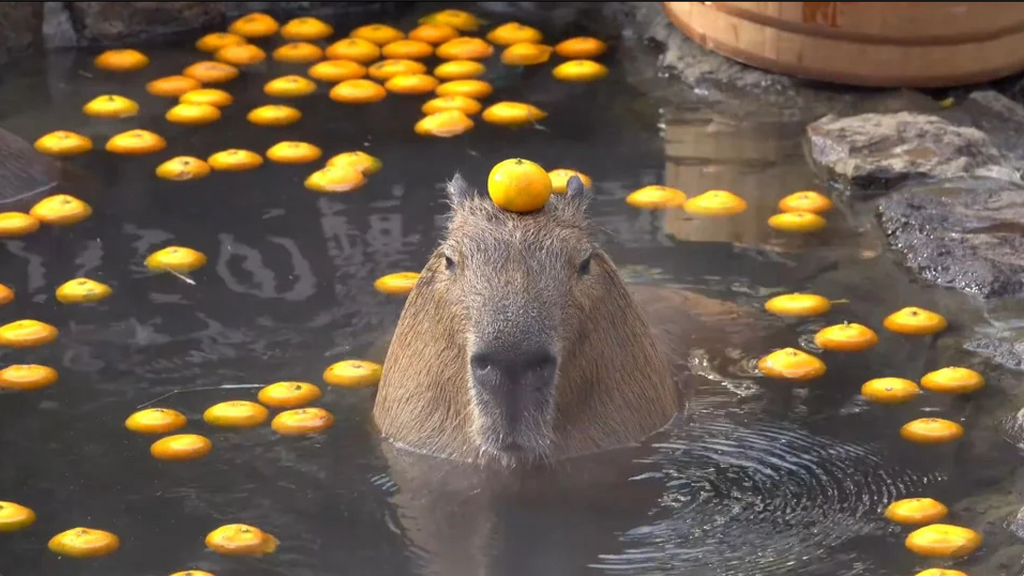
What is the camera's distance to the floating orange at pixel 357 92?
7.63 metres

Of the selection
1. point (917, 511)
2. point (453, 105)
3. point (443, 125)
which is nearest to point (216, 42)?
point (453, 105)

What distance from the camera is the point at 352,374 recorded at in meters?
5.45

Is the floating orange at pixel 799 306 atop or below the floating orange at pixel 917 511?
atop

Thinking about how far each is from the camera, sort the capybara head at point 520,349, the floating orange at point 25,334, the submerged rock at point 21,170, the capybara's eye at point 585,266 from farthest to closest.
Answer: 1. the submerged rock at point 21,170
2. the floating orange at point 25,334
3. the capybara's eye at point 585,266
4. the capybara head at point 520,349

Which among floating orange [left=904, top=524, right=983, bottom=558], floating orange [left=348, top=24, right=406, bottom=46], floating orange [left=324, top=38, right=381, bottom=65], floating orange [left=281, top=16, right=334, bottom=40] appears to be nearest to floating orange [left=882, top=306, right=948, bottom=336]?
floating orange [left=904, top=524, right=983, bottom=558]

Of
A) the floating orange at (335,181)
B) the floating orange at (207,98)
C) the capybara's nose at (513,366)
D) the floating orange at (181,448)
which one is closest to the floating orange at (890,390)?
the capybara's nose at (513,366)

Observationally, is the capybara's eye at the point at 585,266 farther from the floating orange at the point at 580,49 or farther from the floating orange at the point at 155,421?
the floating orange at the point at 580,49

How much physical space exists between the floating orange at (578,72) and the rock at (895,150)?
4.31 ft

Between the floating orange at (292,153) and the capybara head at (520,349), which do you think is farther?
the floating orange at (292,153)

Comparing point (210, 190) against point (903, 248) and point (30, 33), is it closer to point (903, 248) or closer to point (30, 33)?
point (30, 33)

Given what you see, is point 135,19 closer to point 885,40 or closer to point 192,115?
point 192,115

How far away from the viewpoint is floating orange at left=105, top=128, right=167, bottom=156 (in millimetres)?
7074

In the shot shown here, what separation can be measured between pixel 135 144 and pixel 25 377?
1941 millimetres

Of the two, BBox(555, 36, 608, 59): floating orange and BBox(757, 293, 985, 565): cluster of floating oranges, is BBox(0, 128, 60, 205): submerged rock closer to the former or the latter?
BBox(555, 36, 608, 59): floating orange
